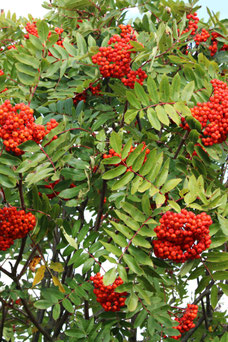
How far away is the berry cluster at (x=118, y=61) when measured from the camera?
339 cm

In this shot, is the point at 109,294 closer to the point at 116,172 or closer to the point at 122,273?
the point at 122,273

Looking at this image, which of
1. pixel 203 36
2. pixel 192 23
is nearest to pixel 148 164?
pixel 203 36

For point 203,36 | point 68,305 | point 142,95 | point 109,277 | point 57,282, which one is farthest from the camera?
point 203,36

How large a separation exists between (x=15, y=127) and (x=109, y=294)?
1.28 metres

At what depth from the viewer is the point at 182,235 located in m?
2.63

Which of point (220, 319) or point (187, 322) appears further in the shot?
point (220, 319)

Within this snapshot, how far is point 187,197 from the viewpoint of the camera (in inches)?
107

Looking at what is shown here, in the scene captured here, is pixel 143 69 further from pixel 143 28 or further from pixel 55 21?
pixel 55 21

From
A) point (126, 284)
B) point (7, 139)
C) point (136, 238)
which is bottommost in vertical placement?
point (126, 284)

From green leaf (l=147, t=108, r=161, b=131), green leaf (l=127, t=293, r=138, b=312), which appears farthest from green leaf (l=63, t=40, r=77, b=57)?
green leaf (l=127, t=293, r=138, b=312)

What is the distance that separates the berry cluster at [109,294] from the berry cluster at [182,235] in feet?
1.78

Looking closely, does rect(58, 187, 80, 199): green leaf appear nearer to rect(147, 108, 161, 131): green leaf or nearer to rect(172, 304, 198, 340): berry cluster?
rect(147, 108, 161, 131): green leaf

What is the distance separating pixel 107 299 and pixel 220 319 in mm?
2117

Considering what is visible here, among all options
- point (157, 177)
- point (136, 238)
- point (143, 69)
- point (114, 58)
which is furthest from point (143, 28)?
point (136, 238)
